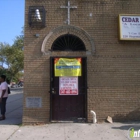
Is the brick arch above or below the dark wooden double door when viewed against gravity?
above

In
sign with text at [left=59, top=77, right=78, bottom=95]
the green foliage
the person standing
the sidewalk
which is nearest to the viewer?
the sidewalk

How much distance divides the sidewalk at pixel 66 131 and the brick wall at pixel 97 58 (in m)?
0.56

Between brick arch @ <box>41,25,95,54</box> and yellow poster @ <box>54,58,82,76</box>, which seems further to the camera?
brick arch @ <box>41,25,95,54</box>

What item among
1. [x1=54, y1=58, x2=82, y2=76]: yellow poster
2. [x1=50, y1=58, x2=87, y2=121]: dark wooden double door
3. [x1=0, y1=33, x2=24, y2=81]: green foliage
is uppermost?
[x1=0, y1=33, x2=24, y2=81]: green foliage

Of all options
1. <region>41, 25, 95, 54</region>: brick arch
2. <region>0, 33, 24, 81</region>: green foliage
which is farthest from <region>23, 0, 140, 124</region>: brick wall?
<region>0, 33, 24, 81</region>: green foliage

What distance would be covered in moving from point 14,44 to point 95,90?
Answer: 41.6 meters

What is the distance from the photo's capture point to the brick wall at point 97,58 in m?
8.85

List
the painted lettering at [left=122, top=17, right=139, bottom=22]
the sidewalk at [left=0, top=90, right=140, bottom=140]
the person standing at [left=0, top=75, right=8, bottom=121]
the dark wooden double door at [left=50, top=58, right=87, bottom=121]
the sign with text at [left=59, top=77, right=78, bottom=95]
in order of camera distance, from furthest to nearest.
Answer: the person standing at [left=0, top=75, right=8, bottom=121], the painted lettering at [left=122, top=17, right=139, bottom=22], the dark wooden double door at [left=50, top=58, right=87, bottom=121], the sign with text at [left=59, top=77, right=78, bottom=95], the sidewalk at [left=0, top=90, right=140, bottom=140]

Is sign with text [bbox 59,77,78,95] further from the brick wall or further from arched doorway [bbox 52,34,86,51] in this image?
arched doorway [bbox 52,34,86,51]

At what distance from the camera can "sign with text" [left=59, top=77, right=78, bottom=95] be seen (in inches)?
347

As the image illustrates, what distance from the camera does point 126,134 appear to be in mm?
7156

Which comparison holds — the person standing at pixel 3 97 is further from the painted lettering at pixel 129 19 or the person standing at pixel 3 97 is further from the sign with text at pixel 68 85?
the painted lettering at pixel 129 19

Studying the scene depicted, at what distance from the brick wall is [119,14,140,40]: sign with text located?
21cm

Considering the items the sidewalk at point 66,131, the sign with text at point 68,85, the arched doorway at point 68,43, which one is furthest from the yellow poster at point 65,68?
the sidewalk at point 66,131
